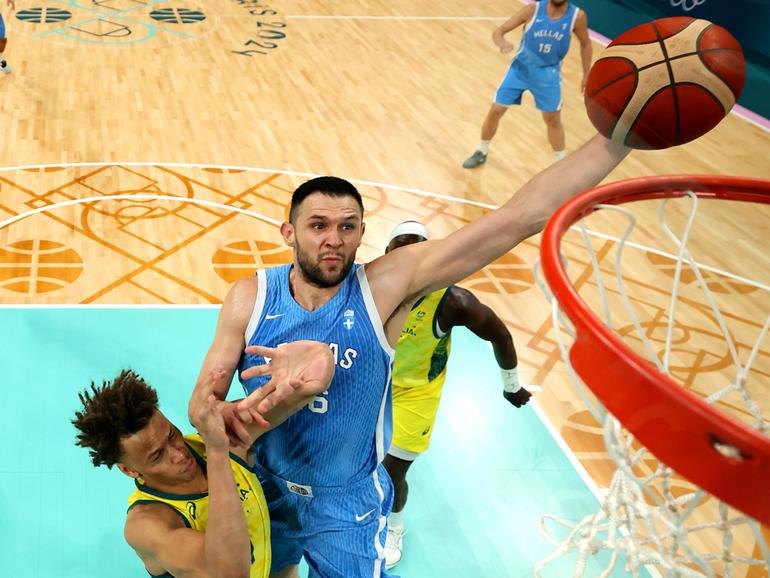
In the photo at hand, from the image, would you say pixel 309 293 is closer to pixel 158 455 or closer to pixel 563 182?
pixel 158 455

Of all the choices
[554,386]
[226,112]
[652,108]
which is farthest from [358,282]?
[226,112]

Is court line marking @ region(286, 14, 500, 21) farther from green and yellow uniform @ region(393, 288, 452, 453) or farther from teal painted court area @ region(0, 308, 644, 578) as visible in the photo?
green and yellow uniform @ region(393, 288, 452, 453)

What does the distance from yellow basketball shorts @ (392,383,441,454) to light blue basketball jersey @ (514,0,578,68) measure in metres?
4.90

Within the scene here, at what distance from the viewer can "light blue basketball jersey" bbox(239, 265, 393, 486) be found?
9.14 feet

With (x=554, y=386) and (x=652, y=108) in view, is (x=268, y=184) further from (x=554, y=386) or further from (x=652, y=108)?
(x=652, y=108)

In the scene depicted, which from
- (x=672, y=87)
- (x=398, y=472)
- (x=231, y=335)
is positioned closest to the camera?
(x=672, y=87)

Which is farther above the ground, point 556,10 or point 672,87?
point 672,87

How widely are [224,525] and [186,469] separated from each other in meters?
0.37

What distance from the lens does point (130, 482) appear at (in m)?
4.29

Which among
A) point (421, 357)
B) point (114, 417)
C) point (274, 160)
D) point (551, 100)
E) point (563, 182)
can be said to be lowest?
point (274, 160)

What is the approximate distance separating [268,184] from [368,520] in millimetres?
4933

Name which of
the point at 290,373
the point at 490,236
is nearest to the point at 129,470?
the point at 290,373

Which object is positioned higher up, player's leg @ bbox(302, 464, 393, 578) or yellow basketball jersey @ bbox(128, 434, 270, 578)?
yellow basketball jersey @ bbox(128, 434, 270, 578)

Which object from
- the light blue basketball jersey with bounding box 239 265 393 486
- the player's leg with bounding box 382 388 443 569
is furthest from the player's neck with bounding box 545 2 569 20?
the light blue basketball jersey with bounding box 239 265 393 486
